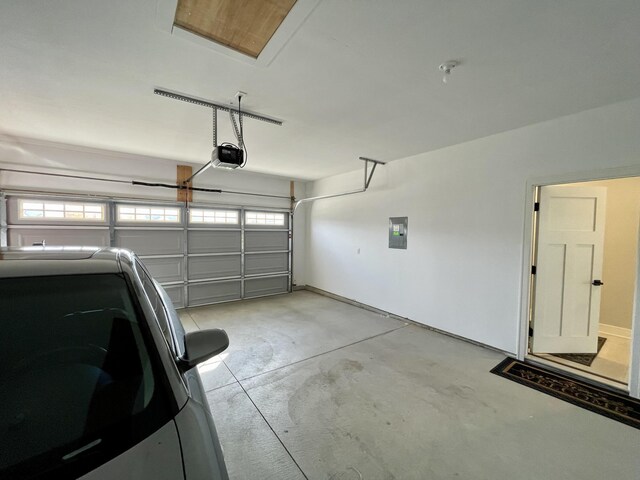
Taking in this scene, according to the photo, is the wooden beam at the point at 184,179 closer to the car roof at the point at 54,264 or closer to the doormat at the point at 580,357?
the car roof at the point at 54,264

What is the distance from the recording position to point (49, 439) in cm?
71

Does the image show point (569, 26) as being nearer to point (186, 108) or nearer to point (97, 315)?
point (97, 315)

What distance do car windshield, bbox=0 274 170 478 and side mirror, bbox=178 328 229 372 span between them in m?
0.17

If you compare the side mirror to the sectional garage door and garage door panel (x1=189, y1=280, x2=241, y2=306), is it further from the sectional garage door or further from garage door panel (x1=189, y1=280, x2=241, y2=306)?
garage door panel (x1=189, y1=280, x2=241, y2=306)

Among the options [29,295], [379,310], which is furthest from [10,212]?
[379,310]

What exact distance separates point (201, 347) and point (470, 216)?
11.5 ft

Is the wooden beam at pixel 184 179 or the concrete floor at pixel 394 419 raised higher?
the wooden beam at pixel 184 179

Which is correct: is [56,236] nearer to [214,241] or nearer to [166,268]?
[166,268]

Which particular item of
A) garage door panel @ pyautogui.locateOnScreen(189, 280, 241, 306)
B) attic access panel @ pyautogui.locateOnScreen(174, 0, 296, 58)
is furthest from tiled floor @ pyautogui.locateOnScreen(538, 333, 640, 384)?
Result: garage door panel @ pyautogui.locateOnScreen(189, 280, 241, 306)

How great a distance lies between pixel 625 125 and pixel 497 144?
102 cm

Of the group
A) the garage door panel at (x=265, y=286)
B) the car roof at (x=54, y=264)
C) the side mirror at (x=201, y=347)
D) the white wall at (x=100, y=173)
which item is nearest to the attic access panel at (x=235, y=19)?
the car roof at (x=54, y=264)

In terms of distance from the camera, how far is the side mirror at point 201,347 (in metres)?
1.09

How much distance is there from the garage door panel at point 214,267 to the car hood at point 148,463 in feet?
15.5

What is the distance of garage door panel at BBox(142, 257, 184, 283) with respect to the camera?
4645 mm
